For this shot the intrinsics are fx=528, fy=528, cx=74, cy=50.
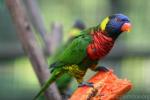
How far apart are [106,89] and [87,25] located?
3027mm

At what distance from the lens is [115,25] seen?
2.48 meters

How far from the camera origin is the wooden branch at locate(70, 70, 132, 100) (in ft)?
6.60

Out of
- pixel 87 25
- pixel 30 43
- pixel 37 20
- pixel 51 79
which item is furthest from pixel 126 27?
pixel 87 25

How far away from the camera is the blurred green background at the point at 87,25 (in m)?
5.01

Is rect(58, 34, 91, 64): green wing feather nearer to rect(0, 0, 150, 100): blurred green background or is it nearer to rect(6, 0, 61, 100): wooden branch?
rect(6, 0, 61, 100): wooden branch

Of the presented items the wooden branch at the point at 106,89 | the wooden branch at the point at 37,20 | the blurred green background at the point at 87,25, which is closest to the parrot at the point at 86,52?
the wooden branch at the point at 106,89

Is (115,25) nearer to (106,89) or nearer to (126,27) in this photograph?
(126,27)

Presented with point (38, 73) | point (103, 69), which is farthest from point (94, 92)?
point (38, 73)

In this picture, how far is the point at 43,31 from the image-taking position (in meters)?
3.58

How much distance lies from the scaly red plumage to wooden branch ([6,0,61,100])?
34cm

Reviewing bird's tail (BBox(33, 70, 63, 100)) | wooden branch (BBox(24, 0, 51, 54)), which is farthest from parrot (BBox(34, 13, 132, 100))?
wooden branch (BBox(24, 0, 51, 54))

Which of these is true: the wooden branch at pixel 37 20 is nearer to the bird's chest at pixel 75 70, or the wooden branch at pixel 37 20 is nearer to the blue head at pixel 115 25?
the bird's chest at pixel 75 70

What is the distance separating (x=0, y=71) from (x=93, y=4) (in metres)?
1.12

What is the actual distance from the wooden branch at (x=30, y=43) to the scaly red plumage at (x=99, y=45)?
339mm
